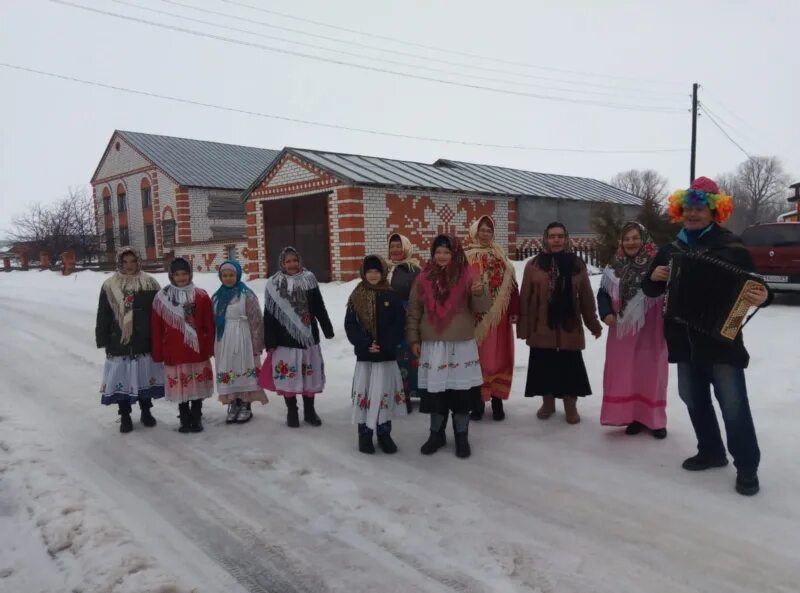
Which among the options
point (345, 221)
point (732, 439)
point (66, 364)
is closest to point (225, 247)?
point (345, 221)

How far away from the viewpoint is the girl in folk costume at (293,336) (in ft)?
17.4

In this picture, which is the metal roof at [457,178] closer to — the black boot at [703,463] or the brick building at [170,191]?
the black boot at [703,463]

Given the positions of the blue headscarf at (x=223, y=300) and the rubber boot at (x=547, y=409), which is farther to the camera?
the blue headscarf at (x=223, y=300)

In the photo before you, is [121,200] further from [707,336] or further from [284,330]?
[707,336]

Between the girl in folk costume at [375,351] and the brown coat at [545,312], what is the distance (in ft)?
4.13

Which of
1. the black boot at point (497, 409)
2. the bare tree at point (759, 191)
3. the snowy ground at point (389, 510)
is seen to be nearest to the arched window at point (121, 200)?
the snowy ground at point (389, 510)

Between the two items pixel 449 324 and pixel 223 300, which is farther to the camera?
pixel 223 300

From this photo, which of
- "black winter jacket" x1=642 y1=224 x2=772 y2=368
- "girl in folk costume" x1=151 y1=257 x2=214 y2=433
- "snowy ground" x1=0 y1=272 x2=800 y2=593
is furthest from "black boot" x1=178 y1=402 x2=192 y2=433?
"black winter jacket" x1=642 y1=224 x2=772 y2=368

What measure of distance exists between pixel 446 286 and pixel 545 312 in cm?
113

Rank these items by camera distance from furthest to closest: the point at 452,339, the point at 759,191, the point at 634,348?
the point at 759,191 < the point at 634,348 < the point at 452,339

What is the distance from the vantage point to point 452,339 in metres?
4.40

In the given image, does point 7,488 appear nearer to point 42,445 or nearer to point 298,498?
point 42,445

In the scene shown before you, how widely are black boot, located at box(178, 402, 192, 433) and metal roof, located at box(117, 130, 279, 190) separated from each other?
26.1m

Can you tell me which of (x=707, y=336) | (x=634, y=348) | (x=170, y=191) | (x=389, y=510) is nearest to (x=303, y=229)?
(x=634, y=348)
